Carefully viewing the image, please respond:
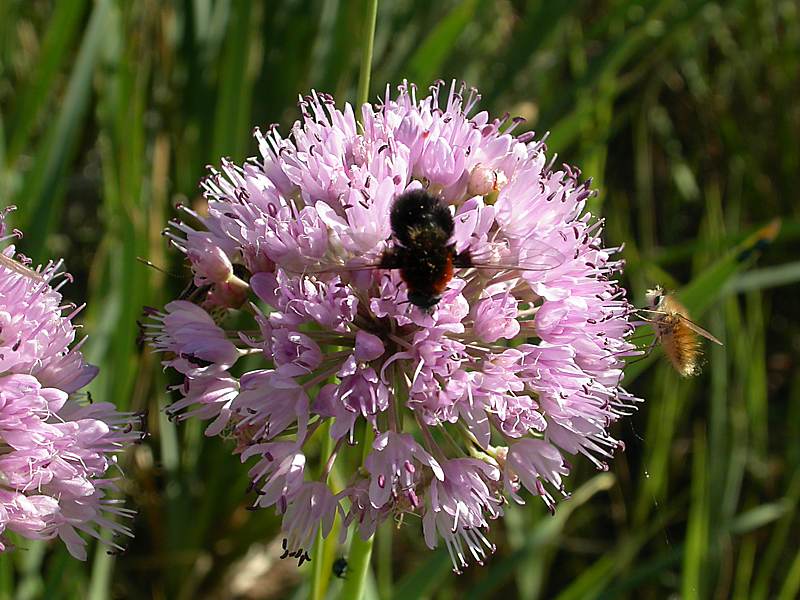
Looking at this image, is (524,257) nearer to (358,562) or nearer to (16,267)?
(358,562)

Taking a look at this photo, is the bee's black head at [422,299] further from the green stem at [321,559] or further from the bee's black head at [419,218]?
the green stem at [321,559]

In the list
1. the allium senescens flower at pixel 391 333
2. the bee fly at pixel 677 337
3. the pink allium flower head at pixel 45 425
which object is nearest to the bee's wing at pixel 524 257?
the allium senescens flower at pixel 391 333

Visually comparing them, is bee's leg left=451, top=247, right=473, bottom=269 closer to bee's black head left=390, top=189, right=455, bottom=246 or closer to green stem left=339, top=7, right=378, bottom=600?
bee's black head left=390, top=189, right=455, bottom=246

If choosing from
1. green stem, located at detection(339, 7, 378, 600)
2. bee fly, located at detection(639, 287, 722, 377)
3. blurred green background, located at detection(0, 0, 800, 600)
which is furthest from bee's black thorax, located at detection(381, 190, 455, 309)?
blurred green background, located at detection(0, 0, 800, 600)

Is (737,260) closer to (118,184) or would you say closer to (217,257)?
(217,257)

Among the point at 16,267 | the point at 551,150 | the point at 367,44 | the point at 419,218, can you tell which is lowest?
the point at 16,267

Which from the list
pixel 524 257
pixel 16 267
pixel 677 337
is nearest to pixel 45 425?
pixel 16 267
